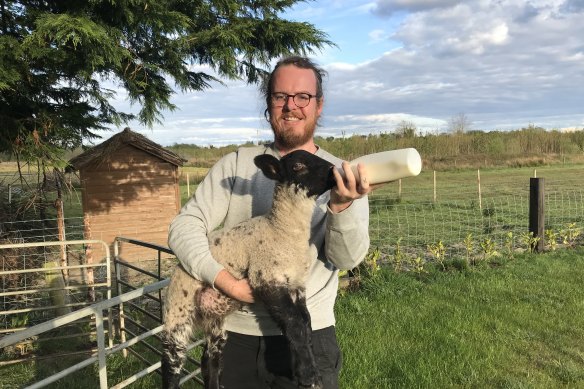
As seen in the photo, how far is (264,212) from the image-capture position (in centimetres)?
257

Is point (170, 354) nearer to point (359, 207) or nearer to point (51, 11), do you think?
point (359, 207)

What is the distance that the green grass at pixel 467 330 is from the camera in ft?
14.8

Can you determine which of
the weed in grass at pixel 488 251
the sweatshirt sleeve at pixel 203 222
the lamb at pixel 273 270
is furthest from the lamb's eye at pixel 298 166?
the weed in grass at pixel 488 251

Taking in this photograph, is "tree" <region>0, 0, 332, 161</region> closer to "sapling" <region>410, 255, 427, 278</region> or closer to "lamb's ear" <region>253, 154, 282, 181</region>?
"lamb's ear" <region>253, 154, 282, 181</region>

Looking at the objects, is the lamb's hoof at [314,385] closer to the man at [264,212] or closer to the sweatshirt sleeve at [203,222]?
the man at [264,212]

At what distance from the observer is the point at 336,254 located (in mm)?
2266

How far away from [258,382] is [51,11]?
488 centimetres

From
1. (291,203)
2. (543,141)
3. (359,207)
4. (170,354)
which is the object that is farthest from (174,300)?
(543,141)

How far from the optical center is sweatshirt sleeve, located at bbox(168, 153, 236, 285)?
218cm

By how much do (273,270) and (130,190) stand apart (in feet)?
37.9

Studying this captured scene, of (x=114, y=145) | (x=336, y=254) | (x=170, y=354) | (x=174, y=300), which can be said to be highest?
(x=114, y=145)

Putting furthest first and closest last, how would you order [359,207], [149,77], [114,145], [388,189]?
[388,189]
[114,145]
[149,77]
[359,207]

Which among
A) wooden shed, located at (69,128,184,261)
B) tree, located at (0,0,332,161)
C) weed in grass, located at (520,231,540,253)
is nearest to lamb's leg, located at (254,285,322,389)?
tree, located at (0,0,332,161)

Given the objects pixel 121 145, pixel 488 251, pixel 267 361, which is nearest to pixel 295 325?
pixel 267 361
